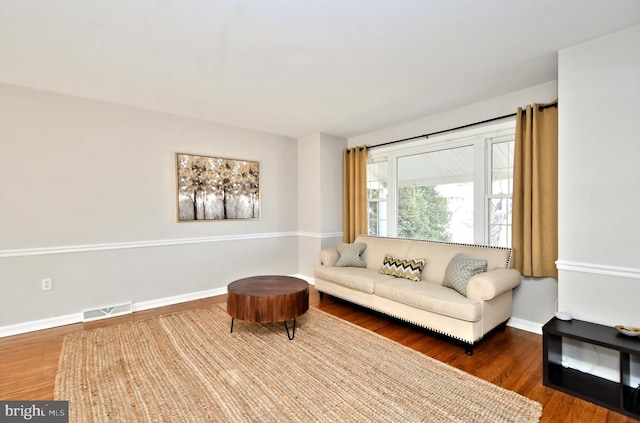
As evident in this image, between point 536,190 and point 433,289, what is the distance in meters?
1.40

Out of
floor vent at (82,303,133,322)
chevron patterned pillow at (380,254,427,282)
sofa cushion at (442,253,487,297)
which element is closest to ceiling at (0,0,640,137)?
sofa cushion at (442,253,487,297)

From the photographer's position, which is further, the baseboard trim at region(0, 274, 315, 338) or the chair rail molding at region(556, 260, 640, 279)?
the baseboard trim at region(0, 274, 315, 338)

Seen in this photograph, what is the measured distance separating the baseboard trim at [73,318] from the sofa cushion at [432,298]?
252 centimetres

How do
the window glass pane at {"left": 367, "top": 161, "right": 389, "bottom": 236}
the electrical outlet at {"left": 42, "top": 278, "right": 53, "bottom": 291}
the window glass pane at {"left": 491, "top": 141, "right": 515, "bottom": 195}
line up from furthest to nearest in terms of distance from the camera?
the window glass pane at {"left": 367, "top": 161, "right": 389, "bottom": 236}
the window glass pane at {"left": 491, "top": 141, "right": 515, "bottom": 195}
the electrical outlet at {"left": 42, "top": 278, "right": 53, "bottom": 291}

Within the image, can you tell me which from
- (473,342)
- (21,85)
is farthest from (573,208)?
(21,85)

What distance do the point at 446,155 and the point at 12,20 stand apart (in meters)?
4.19

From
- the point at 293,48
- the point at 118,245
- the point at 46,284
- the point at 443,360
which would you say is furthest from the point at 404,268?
the point at 46,284

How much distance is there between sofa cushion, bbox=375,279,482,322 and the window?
997 mm

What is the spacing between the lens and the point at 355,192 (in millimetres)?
4809

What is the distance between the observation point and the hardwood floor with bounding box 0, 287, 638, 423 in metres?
1.91

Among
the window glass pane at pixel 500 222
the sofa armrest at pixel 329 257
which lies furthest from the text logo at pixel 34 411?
the window glass pane at pixel 500 222

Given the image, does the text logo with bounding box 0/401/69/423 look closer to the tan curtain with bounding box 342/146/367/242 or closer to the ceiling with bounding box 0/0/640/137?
the ceiling with bounding box 0/0/640/137

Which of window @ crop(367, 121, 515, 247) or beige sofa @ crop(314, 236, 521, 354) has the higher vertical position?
window @ crop(367, 121, 515, 247)

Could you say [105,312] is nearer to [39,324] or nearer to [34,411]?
[39,324]
